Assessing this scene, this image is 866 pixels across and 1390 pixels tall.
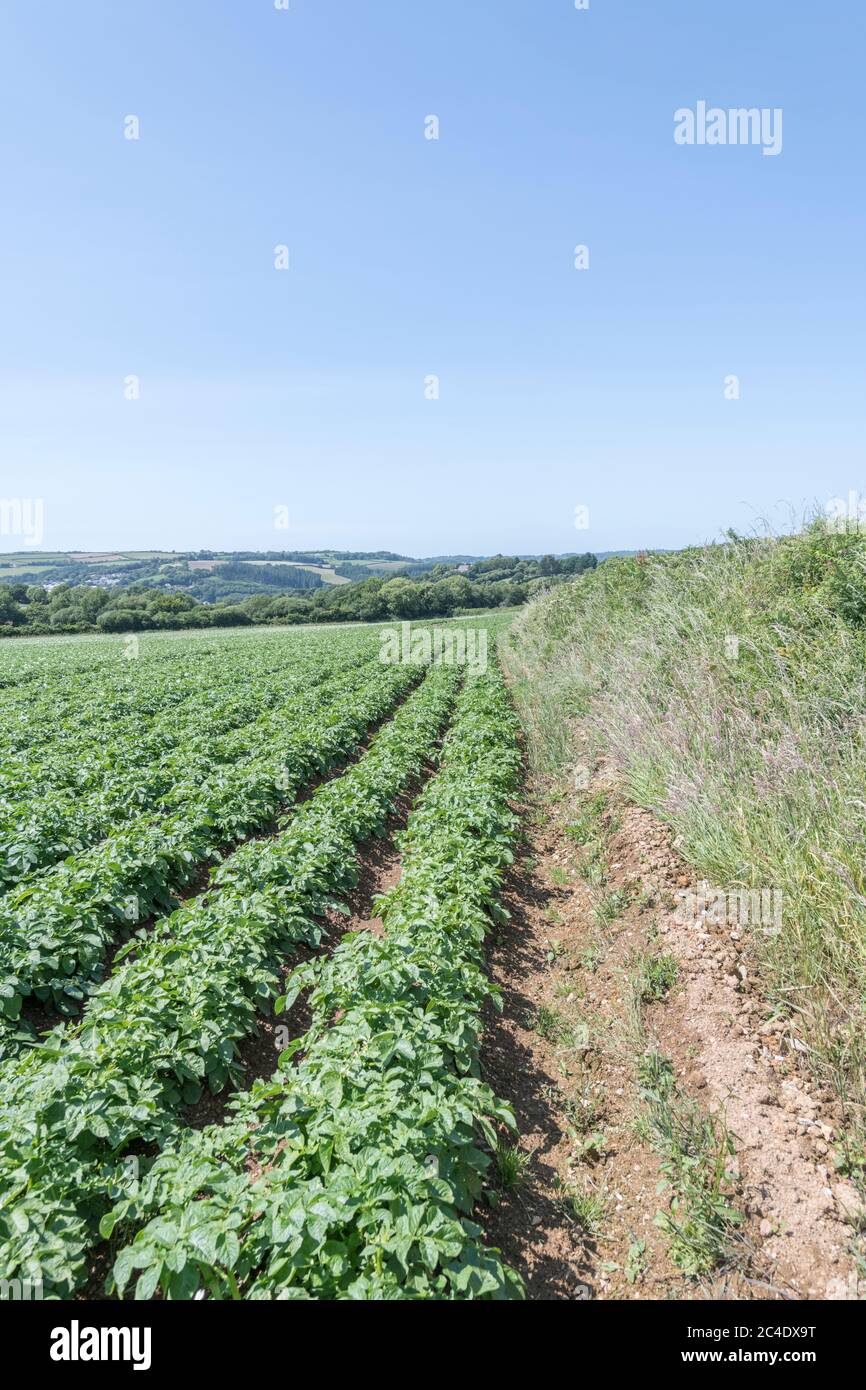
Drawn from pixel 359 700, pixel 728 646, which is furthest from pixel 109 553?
pixel 728 646

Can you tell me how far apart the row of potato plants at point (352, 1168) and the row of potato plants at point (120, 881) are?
6.55ft

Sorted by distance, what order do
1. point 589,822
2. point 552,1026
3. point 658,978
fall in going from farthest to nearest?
point 589,822
point 658,978
point 552,1026

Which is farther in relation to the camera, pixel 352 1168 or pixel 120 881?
pixel 120 881

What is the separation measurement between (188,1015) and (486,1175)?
2.20 metres

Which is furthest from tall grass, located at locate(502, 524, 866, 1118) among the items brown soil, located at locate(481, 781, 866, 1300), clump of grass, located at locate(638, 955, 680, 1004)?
clump of grass, located at locate(638, 955, 680, 1004)

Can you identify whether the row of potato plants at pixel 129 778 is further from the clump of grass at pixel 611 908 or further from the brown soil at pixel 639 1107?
the clump of grass at pixel 611 908

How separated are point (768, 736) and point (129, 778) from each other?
8.98 metres

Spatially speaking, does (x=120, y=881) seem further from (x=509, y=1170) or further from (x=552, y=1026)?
(x=509, y=1170)

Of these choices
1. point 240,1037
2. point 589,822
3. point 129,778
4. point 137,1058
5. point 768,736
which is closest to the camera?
point 137,1058

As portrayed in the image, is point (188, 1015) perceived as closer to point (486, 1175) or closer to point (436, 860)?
point (486, 1175)

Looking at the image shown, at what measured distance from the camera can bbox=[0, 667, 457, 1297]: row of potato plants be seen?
2.96m

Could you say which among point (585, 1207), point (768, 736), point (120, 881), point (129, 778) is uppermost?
point (768, 736)

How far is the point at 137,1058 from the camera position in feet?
12.5

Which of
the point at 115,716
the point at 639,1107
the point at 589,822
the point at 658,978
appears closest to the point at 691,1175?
the point at 639,1107
